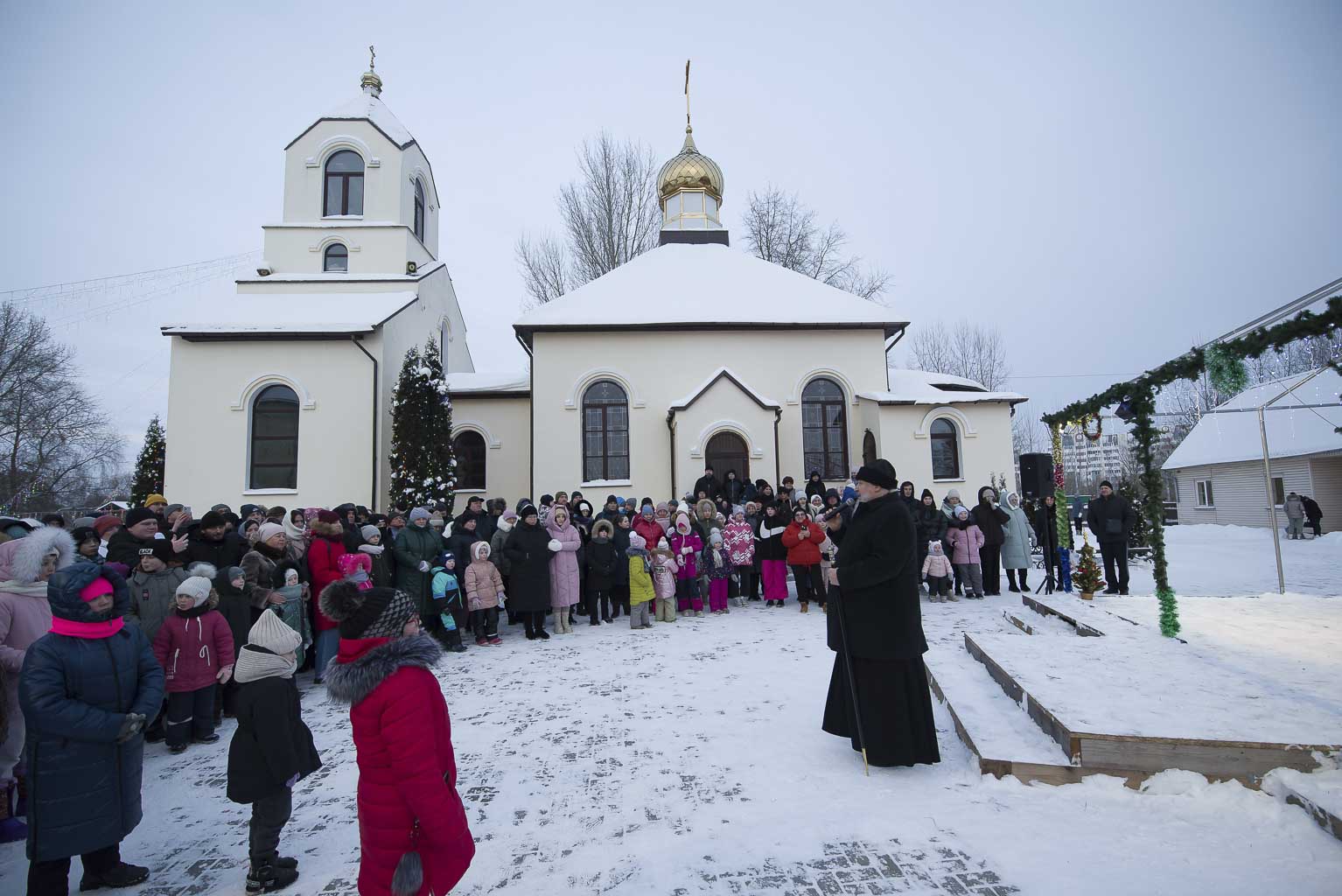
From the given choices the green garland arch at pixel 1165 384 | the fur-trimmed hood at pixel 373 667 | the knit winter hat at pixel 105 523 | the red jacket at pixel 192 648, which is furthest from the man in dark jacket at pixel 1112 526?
the knit winter hat at pixel 105 523

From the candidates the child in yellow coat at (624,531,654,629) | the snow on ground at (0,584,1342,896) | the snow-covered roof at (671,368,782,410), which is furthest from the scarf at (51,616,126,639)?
the snow-covered roof at (671,368,782,410)

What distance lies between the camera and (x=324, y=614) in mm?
2773

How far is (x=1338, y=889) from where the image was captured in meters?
2.89

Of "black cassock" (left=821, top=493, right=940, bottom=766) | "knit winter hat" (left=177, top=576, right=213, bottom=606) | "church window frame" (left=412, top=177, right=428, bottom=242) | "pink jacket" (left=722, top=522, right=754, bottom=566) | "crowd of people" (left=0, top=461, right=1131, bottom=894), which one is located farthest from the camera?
"church window frame" (left=412, top=177, right=428, bottom=242)

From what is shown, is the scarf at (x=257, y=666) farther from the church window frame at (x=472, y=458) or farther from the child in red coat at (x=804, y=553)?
the church window frame at (x=472, y=458)

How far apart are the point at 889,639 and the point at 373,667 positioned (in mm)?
3181

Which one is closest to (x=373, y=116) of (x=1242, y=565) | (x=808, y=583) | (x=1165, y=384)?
(x=808, y=583)

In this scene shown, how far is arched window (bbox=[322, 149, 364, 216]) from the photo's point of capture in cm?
1898

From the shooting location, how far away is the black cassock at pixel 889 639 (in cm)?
Answer: 433

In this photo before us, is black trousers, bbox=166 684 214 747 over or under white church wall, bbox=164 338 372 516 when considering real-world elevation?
under

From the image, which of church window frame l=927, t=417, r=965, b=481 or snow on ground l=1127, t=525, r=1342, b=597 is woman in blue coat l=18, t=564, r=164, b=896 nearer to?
snow on ground l=1127, t=525, r=1342, b=597

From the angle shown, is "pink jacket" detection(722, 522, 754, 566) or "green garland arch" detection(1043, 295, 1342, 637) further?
"pink jacket" detection(722, 522, 754, 566)

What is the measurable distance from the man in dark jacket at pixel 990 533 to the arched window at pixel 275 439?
1488cm

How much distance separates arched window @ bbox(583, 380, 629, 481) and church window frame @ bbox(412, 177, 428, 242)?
7.98 metres
